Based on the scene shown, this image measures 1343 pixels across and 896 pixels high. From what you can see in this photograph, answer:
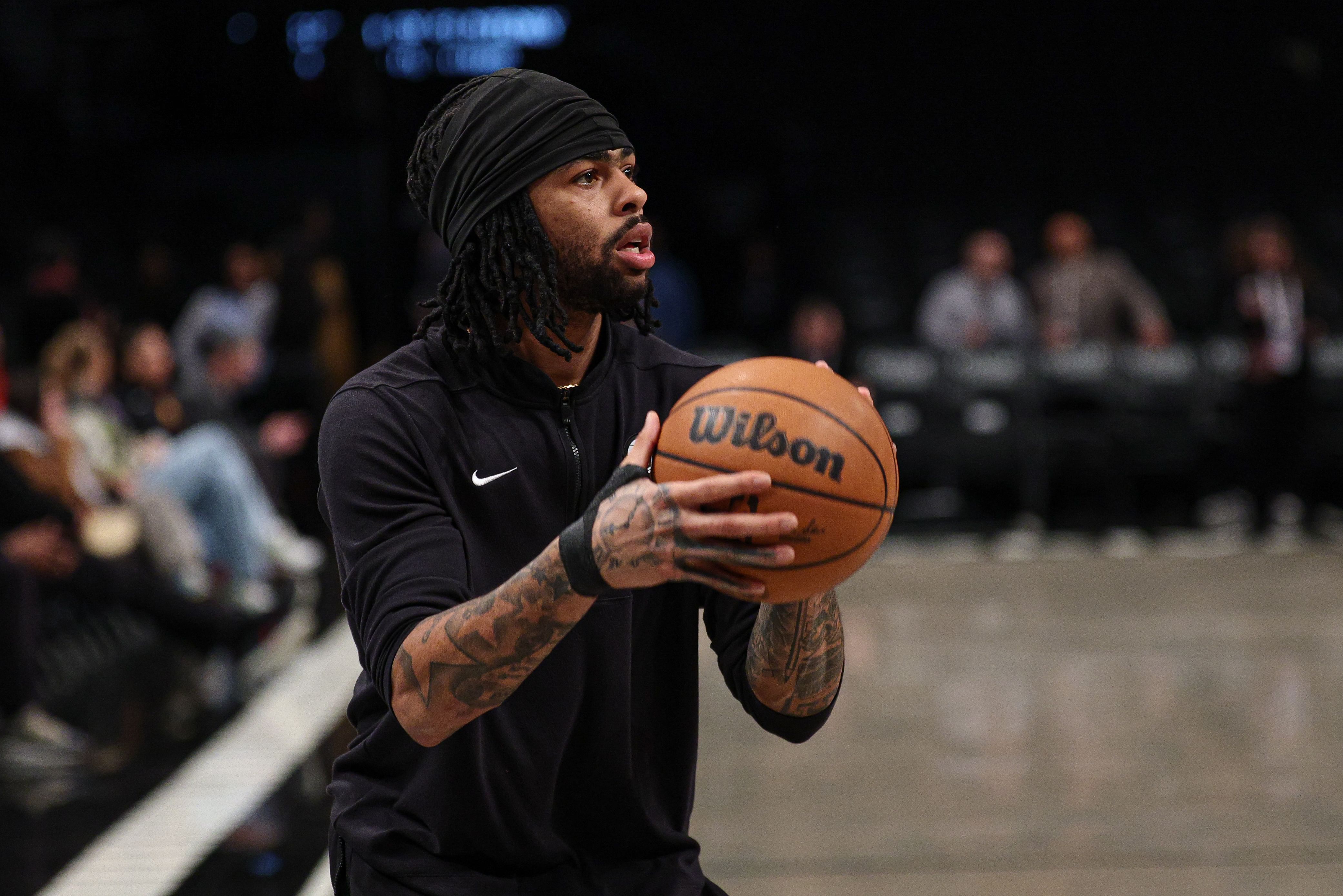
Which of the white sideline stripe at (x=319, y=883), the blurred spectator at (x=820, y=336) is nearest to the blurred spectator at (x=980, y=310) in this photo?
the blurred spectator at (x=820, y=336)

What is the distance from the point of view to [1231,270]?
9.87 meters

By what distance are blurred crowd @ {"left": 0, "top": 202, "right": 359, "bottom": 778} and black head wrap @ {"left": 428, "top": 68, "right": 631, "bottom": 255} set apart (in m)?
4.15

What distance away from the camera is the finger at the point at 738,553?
142cm

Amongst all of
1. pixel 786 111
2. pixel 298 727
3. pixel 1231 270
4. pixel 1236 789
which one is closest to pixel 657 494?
pixel 1236 789

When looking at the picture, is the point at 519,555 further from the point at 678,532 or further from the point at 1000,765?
the point at 1000,765

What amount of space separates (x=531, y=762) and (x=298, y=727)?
4116mm

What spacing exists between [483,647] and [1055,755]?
13.4 ft

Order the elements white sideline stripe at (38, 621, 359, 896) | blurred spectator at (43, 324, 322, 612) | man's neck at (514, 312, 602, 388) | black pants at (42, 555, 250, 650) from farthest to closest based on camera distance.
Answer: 1. blurred spectator at (43, 324, 322, 612)
2. black pants at (42, 555, 250, 650)
3. white sideline stripe at (38, 621, 359, 896)
4. man's neck at (514, 312, 602, 388)

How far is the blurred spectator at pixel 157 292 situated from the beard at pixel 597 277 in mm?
9417

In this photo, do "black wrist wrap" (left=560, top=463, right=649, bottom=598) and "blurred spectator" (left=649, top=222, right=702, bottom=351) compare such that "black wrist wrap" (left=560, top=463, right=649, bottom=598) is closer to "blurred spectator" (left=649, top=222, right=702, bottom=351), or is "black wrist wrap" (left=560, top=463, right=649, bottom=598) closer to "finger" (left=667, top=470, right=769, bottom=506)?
"finger" (left=667, top=470, right=769, bottom=506)

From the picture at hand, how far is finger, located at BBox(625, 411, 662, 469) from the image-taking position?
1.51m

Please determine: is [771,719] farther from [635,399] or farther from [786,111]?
[786,111]

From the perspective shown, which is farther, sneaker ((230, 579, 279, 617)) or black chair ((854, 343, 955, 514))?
black chair ((854, 343, 955, 514))

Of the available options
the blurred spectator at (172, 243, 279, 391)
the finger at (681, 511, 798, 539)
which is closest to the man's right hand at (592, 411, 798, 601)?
the finger at (681, 511, 798, 539)
